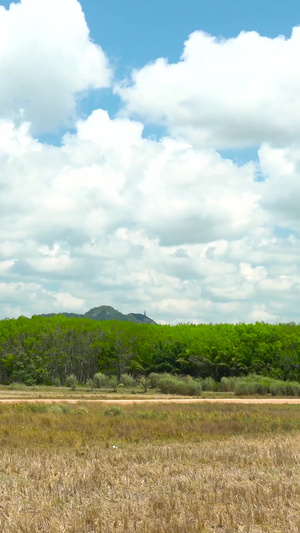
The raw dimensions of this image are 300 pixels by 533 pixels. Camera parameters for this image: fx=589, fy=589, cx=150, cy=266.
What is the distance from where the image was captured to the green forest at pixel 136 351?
5531 cm

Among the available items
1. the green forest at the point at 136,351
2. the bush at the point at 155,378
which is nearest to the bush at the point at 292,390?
the green forest at the point at 136,351

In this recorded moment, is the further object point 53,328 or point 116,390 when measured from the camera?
point 53,328

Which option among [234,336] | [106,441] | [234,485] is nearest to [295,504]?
[234,485]

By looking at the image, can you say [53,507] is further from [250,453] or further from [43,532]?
[250,453]

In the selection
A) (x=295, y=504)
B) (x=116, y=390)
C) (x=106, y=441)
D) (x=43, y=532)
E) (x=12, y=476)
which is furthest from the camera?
(x=116, y=390)

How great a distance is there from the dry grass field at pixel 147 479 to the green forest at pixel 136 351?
118 feet

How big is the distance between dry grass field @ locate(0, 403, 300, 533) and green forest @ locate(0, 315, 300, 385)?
118 feet

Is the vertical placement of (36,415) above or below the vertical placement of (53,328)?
below

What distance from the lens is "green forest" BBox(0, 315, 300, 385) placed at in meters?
55.3

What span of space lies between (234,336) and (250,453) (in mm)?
45401

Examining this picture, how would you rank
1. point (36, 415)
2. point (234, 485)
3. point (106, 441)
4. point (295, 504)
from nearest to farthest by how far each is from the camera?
point (295, 504) < point (234, 485) < point (106, 441) < point (36, 415)

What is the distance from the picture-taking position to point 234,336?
58969 mm

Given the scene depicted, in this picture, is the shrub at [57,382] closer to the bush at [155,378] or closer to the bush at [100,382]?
the bush at [100,382]

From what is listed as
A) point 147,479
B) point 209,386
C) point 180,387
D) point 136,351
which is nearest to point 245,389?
point 180,387
